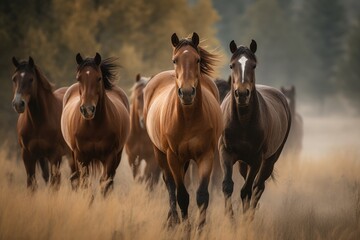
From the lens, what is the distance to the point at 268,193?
10578mm

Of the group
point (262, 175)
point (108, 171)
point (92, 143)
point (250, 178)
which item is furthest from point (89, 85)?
point (262, 175)

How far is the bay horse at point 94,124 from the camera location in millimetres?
→ 7465

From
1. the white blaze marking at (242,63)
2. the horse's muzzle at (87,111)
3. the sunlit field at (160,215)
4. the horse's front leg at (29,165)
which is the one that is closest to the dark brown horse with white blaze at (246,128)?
the white blaze marking at (242,63)

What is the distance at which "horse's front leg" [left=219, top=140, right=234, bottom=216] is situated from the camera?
7184mm

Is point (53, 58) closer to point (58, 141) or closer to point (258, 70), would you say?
point (58, 141)

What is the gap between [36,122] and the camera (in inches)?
360

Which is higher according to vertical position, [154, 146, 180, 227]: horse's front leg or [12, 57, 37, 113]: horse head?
[12, 57, 37, 113]: horse head

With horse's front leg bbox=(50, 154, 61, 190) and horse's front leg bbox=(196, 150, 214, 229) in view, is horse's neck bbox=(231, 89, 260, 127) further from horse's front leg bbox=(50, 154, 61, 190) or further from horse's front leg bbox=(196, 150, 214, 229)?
horse's front leg bbox=(50, 154, 61, 190)

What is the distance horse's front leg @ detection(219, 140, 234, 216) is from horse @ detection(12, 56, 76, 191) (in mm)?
2708

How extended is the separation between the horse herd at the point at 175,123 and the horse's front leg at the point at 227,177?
1 cm

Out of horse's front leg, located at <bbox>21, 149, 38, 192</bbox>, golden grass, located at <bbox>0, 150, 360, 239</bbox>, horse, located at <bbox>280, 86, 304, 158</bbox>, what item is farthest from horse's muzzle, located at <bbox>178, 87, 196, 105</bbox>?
horse, located at <bbox>280, 86, 304, 158</bbox>

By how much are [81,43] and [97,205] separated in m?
8.85

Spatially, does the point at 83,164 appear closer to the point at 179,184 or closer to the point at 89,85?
the point at 89,85

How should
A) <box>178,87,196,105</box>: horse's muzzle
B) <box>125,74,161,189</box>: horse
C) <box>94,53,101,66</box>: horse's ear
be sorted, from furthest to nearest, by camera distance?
<box>125,74,161,189</box>: horse < <box>94,53,101,66</box>: horse's ear < <box>178,87,196,105</box>: horse's muzzle
